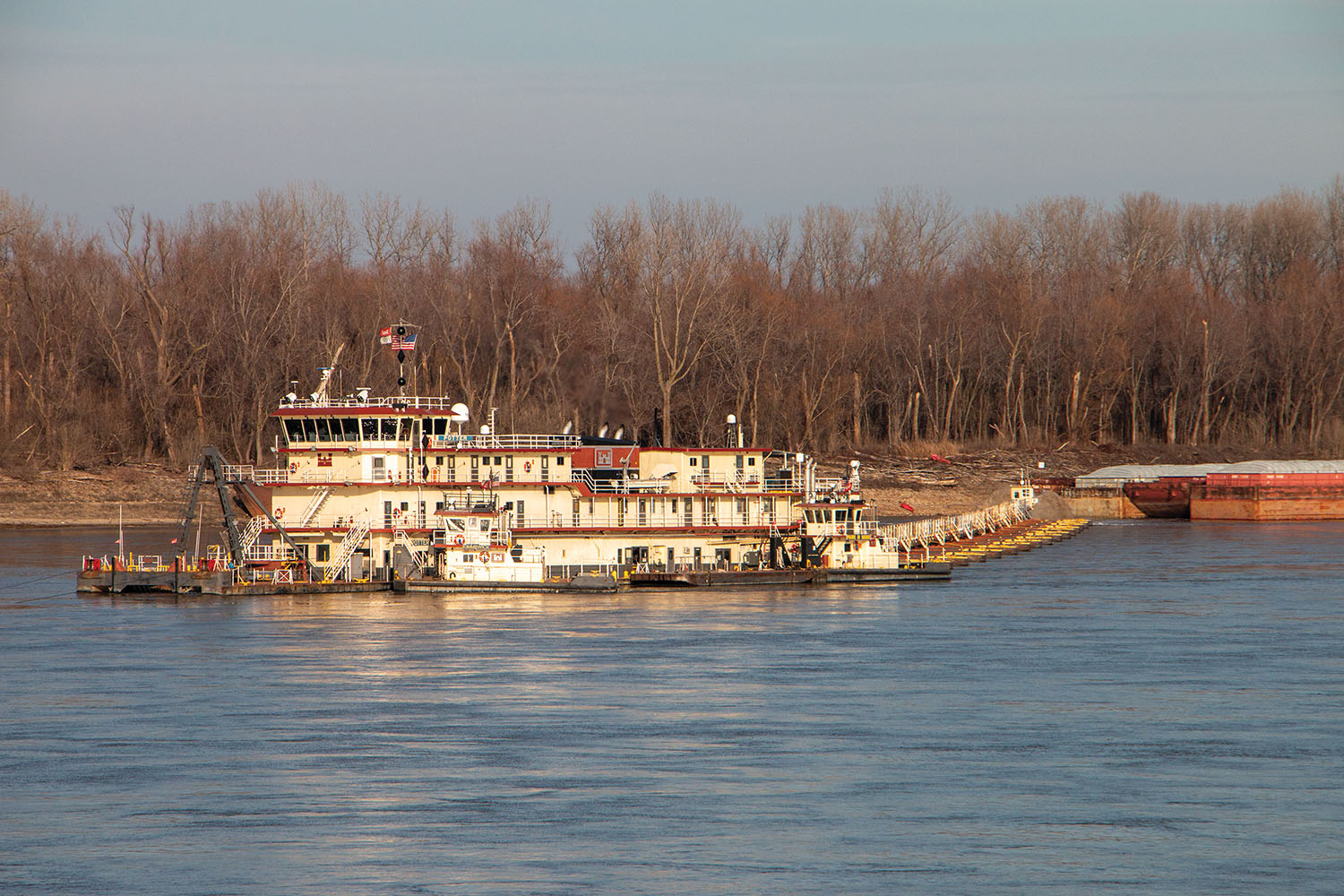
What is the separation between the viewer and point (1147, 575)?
3177 inches

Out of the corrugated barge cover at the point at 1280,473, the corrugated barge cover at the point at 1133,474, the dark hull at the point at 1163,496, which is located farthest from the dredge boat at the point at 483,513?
the corrugated barge cover at the point at 1280,473

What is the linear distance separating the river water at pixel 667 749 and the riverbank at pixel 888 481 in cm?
4823

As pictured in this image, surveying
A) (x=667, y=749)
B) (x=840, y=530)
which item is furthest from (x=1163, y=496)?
(x=667, y=749)

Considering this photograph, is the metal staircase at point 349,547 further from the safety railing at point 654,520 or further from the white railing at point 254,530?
the safety railing at point 654,520

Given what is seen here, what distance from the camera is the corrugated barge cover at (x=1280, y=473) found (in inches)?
5221

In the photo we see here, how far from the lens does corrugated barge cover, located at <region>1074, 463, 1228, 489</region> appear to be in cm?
13662

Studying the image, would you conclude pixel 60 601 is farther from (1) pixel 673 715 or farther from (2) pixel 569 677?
(1) pixel 673 715

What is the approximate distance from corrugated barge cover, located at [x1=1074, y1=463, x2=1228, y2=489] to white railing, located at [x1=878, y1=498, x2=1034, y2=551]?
12.3m

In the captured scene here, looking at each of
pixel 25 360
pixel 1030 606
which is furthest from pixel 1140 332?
pixel 25 360

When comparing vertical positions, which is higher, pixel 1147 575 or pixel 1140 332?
pixel 1140 332

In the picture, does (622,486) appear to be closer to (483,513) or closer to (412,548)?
(483,513)

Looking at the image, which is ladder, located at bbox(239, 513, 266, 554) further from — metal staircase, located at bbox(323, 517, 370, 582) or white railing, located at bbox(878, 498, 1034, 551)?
white railing, located at bbox(878, 498, 1034, 551)

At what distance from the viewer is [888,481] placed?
13375 cm

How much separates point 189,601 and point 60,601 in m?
5.69
